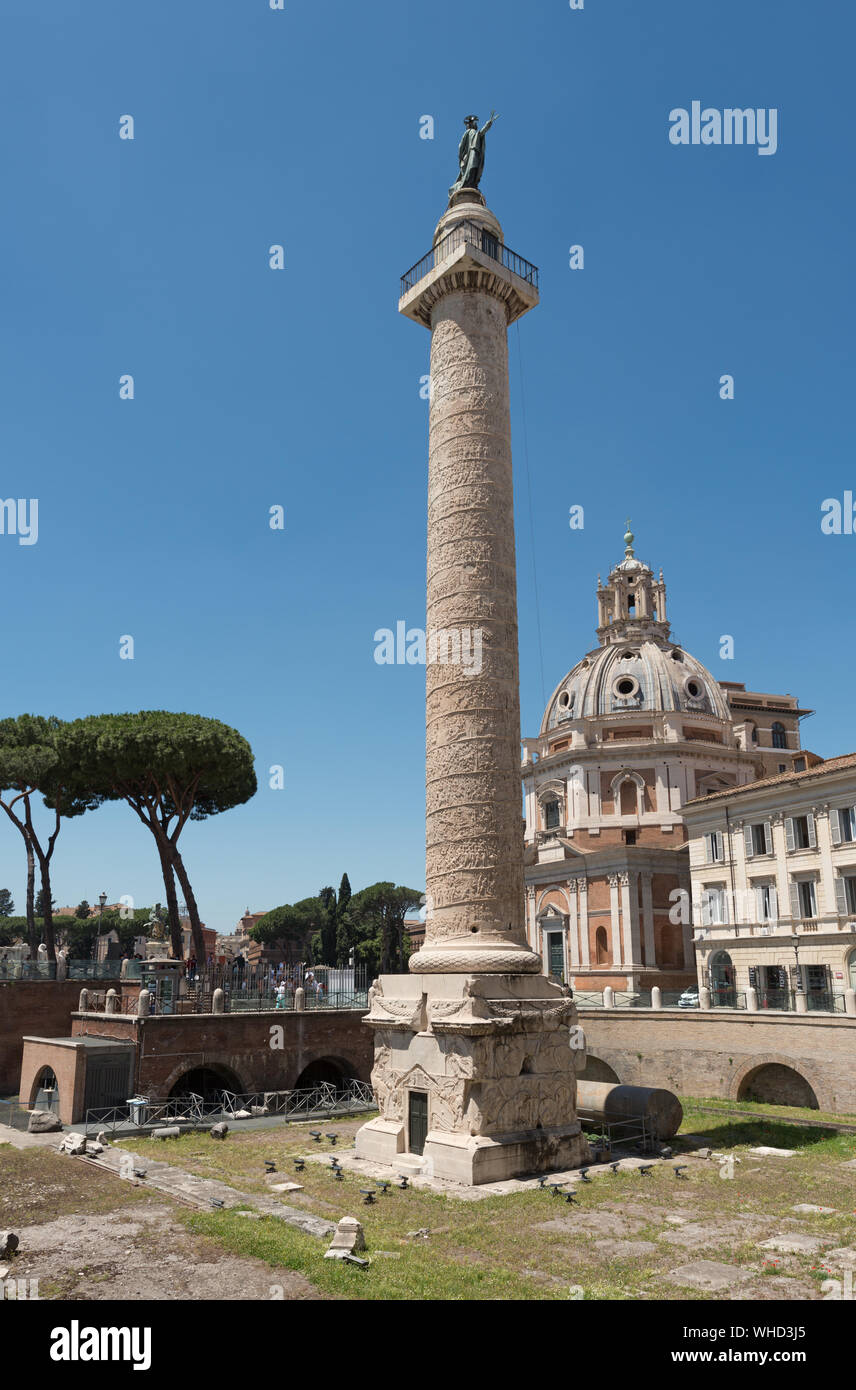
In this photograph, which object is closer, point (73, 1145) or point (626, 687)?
point (73, 1145)

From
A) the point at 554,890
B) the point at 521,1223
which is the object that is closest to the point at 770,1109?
the point at 521,1223

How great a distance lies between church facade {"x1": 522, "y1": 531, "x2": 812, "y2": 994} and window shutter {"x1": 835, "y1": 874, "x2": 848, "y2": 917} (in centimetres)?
1322

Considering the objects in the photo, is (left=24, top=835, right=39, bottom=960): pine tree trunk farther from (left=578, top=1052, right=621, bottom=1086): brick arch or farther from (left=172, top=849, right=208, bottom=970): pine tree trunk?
(left=578, top=1052, right=621, bottom=1086): brick arch

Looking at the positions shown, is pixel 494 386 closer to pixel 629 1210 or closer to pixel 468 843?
pixel 468 843

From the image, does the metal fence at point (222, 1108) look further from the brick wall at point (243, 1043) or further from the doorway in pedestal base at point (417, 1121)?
the doorway in pedestal base at point (417, 1121)

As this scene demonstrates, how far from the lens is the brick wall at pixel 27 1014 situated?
29.7 m

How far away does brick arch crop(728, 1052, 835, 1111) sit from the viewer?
83.7 ft

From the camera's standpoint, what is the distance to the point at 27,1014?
3036 cm

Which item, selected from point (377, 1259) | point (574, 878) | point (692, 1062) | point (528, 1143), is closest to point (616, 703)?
point (574, 878)

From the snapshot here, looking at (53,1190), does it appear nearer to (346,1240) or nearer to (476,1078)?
(346,1240)

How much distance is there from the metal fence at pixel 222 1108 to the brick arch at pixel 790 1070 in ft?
34.8

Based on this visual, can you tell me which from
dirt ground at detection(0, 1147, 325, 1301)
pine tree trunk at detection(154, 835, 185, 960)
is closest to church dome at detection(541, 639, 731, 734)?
pine tree trunk at detection(154, 835, 185, 960)

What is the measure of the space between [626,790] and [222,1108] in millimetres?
31239
